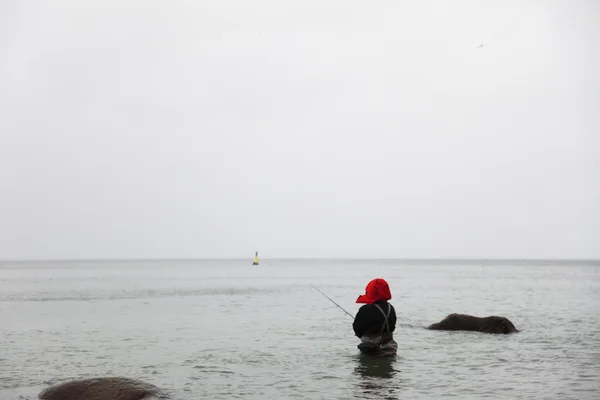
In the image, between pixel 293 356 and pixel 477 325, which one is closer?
pixel 293 356

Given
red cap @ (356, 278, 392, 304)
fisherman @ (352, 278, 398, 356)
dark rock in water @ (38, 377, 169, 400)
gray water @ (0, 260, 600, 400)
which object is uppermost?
red cap @ (356, 278, 392, 304)

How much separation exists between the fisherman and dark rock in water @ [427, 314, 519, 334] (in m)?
7.34

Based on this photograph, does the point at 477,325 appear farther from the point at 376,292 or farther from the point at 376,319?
the point at 376,292

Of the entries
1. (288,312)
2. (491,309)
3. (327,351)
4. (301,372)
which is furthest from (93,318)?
(491,309)

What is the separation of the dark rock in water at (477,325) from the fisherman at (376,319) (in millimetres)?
7343

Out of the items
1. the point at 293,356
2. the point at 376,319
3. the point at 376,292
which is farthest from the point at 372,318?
the point at 293,356

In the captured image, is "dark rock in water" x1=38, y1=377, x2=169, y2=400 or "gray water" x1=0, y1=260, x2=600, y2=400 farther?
"gray water" x1=0, y1=260, x2=600, y2=400

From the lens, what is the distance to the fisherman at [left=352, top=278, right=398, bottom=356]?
14.4m

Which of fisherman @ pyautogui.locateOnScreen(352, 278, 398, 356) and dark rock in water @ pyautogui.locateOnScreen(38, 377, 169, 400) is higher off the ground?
fisherman @ pyautogui.locateOnScreen(352, 278, 398, 356)

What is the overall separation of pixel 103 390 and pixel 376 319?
680cm

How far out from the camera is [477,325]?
21.5 metres

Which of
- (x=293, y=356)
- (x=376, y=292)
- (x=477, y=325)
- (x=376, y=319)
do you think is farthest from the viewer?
(x=477, y=325)

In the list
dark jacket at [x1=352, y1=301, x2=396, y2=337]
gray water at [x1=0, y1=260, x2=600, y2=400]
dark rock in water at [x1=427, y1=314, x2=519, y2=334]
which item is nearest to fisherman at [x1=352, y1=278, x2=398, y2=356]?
dark jacket at [x1=352, y1=301, x2=396, y2=337]

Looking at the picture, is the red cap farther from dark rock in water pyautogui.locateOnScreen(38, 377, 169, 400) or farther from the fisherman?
dark rock in water pyautogui.locateOnScreen(38, 377, 169, 400)
